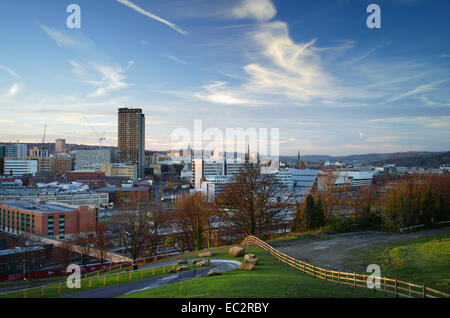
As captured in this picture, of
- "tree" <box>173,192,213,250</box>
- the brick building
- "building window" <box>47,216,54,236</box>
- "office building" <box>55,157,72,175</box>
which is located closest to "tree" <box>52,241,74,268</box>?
the brick building

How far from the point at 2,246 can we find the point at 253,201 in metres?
41.8

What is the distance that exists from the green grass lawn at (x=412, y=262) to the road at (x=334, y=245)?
0.92 m

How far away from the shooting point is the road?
810 inches

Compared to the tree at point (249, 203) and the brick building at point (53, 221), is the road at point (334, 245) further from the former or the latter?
the brick building at point (53, 221)

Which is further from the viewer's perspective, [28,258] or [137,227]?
[28,258]

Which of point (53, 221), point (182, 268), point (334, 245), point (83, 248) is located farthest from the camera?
point (53, 221)

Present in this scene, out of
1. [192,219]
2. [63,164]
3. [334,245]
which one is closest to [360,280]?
[334,245]

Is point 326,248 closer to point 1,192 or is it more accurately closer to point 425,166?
point 425,166

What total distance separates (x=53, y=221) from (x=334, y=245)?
47378mm

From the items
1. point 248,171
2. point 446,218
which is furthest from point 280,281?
point 446,218

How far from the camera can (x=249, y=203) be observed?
3147cm

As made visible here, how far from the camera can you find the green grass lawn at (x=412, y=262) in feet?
51.0

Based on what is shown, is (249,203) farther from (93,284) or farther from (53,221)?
(53,221)
